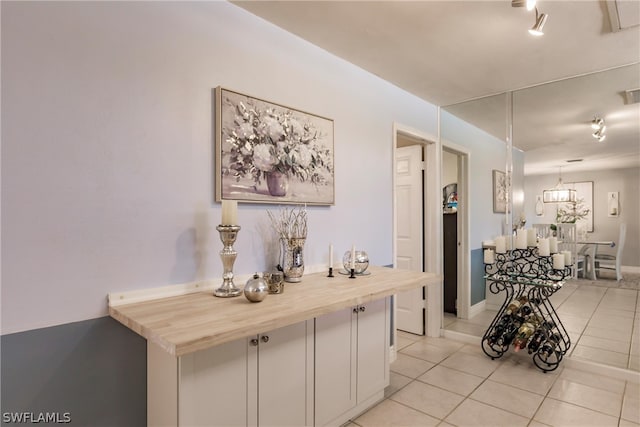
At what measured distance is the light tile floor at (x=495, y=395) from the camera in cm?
216

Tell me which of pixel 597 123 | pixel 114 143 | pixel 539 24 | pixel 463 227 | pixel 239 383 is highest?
pixel 539 24

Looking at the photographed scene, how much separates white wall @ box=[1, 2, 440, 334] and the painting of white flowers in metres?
0.08

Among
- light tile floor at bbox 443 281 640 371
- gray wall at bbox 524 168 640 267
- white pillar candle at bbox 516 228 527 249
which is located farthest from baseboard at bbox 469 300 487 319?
gray wall at bbox 524 168 640 267

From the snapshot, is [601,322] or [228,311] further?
[601,322]

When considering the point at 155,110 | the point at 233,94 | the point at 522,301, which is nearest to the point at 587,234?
the point at 522,301

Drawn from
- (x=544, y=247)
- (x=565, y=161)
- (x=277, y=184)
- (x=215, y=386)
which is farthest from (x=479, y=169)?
(x=215, y=386)

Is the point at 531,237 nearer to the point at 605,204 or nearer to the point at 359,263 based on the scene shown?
the point at 605,204

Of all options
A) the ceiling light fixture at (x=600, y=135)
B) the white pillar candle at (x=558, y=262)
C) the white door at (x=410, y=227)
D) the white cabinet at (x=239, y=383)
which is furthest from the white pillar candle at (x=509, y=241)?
the white cabinet at (x=239, y=383)

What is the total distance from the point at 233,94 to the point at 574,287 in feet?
10.4

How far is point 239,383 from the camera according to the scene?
153cm

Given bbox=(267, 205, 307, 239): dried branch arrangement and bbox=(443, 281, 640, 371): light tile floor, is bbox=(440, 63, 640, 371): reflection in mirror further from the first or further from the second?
bbox=(267, 205, 307, 239): dried branch arrangement

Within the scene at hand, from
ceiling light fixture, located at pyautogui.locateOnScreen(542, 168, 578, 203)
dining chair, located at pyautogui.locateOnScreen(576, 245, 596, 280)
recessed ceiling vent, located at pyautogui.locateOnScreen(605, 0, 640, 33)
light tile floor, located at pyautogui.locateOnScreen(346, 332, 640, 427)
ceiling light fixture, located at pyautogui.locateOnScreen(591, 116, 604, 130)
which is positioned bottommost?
light tile floor, located at pyautogui.locateOnScreen(346, 332, 640, 427)

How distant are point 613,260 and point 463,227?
1302mm

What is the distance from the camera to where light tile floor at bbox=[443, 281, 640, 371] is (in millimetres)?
2758
